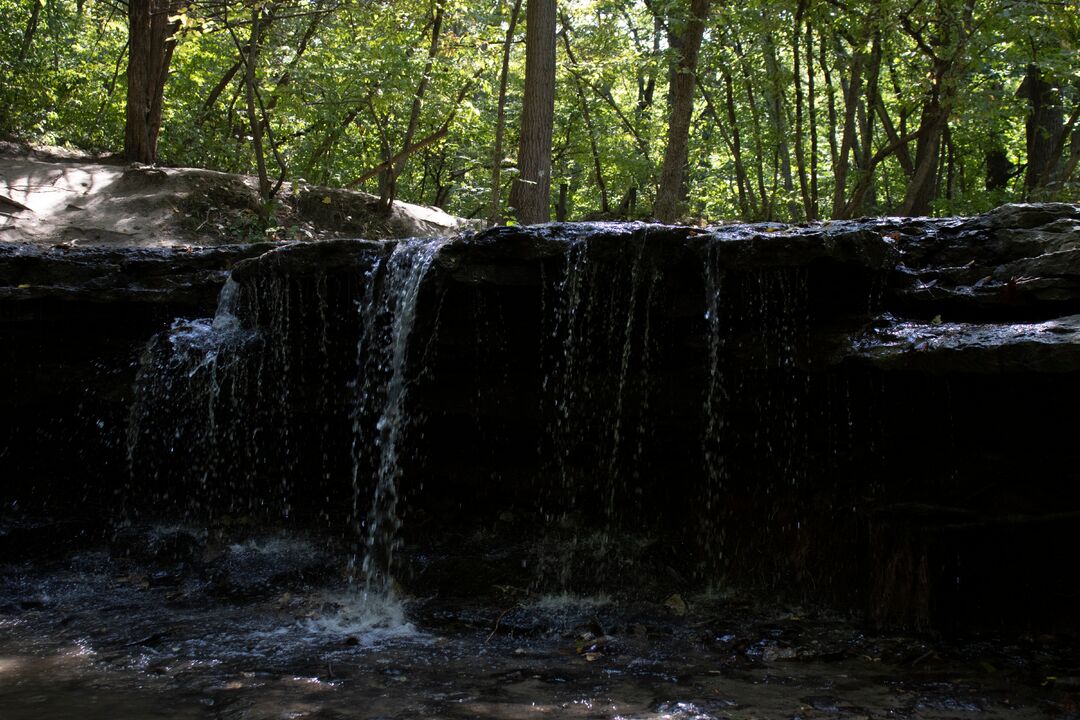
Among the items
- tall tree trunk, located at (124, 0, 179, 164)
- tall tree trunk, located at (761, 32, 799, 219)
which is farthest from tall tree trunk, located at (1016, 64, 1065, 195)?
tall tree trunk, located at (124, 0, 179, 164)

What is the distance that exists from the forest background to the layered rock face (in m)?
4.64

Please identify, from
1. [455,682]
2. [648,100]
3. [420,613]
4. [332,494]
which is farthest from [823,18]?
[455,682]

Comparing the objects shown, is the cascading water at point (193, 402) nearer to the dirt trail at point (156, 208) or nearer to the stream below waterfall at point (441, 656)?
the stream below waterfall at point (441, 656)

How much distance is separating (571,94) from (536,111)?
623 centimetres

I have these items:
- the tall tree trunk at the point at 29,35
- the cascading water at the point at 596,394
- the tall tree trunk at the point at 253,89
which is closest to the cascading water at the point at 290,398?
the cascading water at the point at 596,394

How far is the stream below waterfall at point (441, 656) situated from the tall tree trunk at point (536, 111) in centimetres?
580

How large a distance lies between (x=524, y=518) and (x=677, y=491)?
51.0 inches

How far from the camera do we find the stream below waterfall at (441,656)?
4.17m

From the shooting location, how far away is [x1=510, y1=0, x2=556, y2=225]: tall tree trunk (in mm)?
11078

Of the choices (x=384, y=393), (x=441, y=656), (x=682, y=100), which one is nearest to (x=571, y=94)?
(x=682, y=100)

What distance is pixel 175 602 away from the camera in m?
6.15

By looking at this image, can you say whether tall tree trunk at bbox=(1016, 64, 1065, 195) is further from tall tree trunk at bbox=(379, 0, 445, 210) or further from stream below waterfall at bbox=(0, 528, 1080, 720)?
stream below waterfall at bbox=(0, 528, 1080, 720)

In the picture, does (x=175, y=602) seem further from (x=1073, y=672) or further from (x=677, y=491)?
(x=1073, y=672)

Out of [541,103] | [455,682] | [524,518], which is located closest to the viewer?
[455,682]
